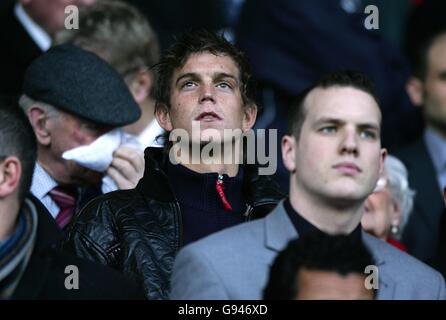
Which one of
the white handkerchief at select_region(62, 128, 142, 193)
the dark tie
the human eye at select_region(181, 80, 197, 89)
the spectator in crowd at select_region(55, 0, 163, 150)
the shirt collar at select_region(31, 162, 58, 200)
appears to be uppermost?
the spectator in crowd at select_region(55, 0, 163, 150)

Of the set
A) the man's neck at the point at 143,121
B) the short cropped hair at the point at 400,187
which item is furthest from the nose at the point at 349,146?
the man's neck at the point at 143,121

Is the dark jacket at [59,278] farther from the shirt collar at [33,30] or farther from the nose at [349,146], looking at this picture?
the shirt collar at [33,30]

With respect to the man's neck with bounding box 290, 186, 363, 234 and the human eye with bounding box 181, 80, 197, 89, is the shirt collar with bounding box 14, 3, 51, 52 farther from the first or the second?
the man's neck with bounding box 290, 186, 363, 234

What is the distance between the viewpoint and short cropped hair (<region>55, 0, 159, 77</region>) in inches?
313

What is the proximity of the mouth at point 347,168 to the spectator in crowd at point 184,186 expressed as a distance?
0.79 m

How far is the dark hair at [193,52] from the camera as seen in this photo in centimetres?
676

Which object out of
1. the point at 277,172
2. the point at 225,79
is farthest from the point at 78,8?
the point at 225,79

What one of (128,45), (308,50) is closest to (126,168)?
(128,45)

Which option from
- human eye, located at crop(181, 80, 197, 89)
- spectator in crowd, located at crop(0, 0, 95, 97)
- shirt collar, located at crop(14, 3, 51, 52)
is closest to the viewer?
human eye, located at crop(181, 80, 197, 89)

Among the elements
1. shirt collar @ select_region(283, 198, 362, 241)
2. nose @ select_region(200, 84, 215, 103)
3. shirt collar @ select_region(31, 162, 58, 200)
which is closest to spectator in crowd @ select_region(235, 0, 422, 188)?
shirt collar @ select_region(31, 162, 58, 200)

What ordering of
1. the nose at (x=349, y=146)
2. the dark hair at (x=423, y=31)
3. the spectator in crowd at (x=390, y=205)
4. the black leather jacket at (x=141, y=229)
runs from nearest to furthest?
1. the nose at (x=349, y=146)
2. the black leather jacket at (x=141, y=229)
3. the spectator in crowd at (x=390, y=205)
4. the dark hair at (x=423, y=31)

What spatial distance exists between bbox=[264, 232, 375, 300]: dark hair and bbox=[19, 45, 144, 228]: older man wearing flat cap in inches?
79.3

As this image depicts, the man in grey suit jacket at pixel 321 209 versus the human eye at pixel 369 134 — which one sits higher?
the human eye at pixel 369 134
